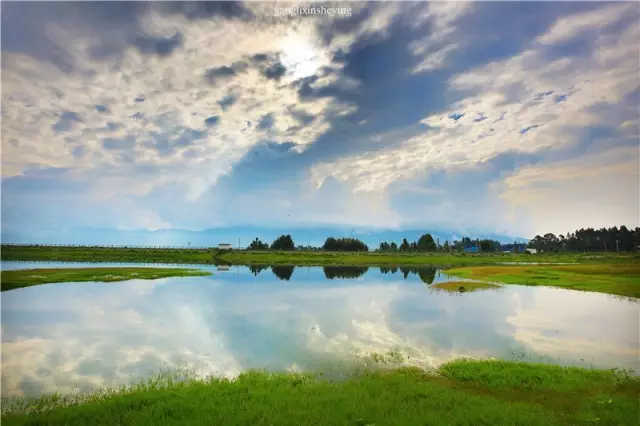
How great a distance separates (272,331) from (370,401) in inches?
649

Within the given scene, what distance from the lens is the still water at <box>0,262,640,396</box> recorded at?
859 inches

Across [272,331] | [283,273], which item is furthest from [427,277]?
[272,331]

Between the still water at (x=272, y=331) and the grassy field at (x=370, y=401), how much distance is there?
3.10 m

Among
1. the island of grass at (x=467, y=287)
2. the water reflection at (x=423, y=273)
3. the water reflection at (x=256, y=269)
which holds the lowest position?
the water reflection at (x=423, y=273)

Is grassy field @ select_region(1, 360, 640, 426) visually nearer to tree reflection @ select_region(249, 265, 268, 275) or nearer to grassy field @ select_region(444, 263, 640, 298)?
grassy field @ select_region(444, 263, 640, 298)

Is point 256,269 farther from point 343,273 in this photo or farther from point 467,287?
point 467,287

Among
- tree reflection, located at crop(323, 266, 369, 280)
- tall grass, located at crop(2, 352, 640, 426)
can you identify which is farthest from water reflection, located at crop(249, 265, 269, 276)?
tall grass, located at crop(2, 352, 640, 426)

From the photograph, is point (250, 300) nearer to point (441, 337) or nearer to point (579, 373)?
point (441, 337)

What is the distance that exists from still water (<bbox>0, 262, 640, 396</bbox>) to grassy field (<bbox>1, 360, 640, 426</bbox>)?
3.10 meters

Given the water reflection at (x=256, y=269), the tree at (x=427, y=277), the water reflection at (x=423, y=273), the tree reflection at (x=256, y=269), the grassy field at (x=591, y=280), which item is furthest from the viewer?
the tree reflection at (x=256, y=269)

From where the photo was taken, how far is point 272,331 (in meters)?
30.2

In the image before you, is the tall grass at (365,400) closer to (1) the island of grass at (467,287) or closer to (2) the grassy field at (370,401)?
(2) the grassy field at (370,401)

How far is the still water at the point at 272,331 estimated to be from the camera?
21.8 metres

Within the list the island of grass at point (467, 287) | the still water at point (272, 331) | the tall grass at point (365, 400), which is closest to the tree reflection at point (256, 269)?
the still water at point (272, 331)
